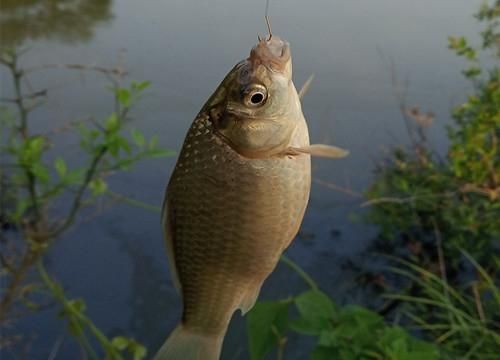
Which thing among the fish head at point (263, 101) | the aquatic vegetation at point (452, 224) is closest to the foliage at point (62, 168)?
the aquatic vegetation at point (452, 224)

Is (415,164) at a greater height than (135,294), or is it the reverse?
(415,164)

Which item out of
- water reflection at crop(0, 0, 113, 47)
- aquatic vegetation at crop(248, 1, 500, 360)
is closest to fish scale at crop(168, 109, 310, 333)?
aquatic vegetation at crop(248, 1, 500, 360)

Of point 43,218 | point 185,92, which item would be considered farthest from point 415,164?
point 43,218

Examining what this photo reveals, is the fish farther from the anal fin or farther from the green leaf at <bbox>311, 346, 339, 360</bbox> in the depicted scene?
the green leaf at <bbox>311, 346, 339, 360</bbox>

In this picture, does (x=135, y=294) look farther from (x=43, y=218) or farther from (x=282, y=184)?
(x=282, y=184)

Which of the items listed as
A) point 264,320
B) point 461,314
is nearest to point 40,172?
point 264,320

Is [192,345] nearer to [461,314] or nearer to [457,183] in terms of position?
[461,314]

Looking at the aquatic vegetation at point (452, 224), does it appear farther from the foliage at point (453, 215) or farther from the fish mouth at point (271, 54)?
the fish mouth at point (271, 54)
